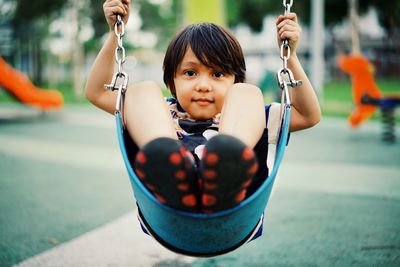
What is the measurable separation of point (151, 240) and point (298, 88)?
1102 millimetres

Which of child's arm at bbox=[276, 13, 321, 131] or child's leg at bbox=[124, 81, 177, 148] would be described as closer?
child's leg at bbox=[124, 81, 177, 148]

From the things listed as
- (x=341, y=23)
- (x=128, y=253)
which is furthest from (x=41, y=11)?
(x=128, y=253)

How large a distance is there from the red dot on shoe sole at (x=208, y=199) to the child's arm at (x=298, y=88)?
0.60 m

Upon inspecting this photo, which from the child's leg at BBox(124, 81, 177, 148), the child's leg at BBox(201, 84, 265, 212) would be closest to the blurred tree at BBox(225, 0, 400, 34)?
the child's leg at BBox(124, 81, 177, 148)

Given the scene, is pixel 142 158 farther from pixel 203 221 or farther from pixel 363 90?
pixel 363 90

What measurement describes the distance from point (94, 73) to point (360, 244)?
56.5 inches

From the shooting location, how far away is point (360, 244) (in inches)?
79.0

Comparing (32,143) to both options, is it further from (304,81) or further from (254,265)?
(304,81)

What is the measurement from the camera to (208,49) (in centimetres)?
152

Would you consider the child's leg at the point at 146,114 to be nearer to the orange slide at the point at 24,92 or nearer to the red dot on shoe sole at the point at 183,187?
the red dot on shoe sole at the point at 183,187

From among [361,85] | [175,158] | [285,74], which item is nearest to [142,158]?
[175,158]

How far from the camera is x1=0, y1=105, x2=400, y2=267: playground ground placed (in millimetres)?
A: 1877

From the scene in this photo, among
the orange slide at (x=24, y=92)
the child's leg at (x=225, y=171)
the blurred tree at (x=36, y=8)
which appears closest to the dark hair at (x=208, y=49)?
the child's leg at (x=225, y=171)

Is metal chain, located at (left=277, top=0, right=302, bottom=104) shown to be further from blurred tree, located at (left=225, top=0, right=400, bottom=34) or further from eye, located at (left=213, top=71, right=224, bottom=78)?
blurred tree, located at (left=225, top=0, right=400, bottom=34)
